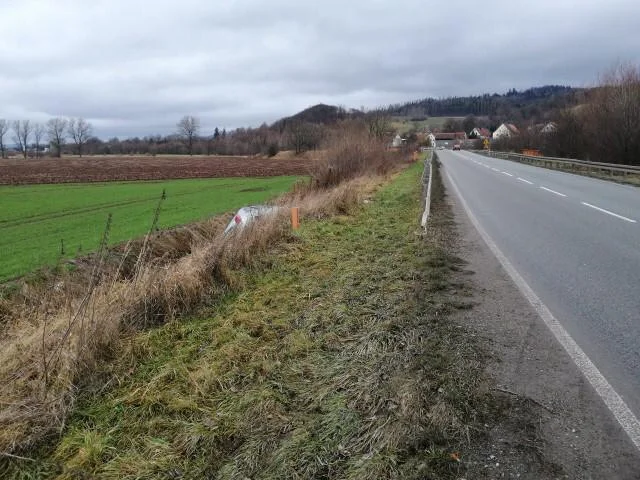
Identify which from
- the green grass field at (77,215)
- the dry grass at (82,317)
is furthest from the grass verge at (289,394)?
the green grass field at (77,215)

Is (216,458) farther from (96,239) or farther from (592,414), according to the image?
(96,239)

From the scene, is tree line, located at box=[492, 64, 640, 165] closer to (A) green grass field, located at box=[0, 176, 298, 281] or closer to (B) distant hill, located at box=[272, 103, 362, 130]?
(B) distant hill, located at box=[272, 103, 362, 130]

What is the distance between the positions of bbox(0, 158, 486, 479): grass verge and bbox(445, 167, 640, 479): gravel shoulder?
0.65 ft

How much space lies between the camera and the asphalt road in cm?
452

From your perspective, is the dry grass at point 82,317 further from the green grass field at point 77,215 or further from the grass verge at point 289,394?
the green grass field at point 77,215

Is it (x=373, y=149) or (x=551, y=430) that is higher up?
(x=373, y=149)

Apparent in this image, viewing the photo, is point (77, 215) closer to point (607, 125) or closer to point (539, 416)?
point (539, 416)

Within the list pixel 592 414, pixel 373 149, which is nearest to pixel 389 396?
pixel 592 414

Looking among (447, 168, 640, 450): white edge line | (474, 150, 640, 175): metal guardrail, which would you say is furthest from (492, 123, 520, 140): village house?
(447, 168, 640, 450): white edge line

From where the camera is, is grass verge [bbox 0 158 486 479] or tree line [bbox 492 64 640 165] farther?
tree line [bbox 492 64 640 165]

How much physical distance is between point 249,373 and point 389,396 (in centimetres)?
138

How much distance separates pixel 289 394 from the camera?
4008mm

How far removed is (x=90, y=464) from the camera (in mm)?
3432

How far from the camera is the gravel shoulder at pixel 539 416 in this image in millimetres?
2938
